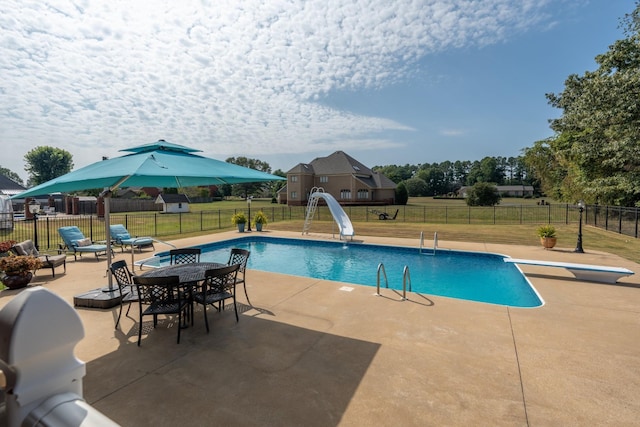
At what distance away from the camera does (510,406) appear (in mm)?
3432

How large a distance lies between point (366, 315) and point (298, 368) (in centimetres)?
213

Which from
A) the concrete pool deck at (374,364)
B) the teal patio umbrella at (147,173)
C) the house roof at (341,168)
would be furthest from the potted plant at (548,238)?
the house roof at (341,168)

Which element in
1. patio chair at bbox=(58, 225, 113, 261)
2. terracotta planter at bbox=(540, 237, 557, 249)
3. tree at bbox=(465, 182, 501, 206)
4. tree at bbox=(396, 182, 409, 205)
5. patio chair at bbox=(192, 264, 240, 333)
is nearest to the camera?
patio chair at bbox=(192, 264, 240, 333)

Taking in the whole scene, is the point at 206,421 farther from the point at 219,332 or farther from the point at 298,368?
the point at 219,332

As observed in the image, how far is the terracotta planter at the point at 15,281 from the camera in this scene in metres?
7.35

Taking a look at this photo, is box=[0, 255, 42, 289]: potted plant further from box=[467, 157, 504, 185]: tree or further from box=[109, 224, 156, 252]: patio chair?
box=[467, 157, 504, 185]: tree

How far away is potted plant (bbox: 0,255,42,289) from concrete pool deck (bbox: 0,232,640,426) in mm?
595

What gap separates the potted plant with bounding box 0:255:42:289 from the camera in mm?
7215

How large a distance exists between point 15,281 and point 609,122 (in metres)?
25.3

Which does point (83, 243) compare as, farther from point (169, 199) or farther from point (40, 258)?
point (169, 199)

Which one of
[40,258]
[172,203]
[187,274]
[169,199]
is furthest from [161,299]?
[169,199]

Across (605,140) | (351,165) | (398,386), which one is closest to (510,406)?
(398,386)

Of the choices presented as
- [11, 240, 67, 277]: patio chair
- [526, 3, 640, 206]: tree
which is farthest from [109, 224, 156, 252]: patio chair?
[526, 3, 640, 206]: tree

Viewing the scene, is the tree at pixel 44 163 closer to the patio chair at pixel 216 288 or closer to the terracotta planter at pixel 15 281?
the terracotta planter at pixel 15 281
